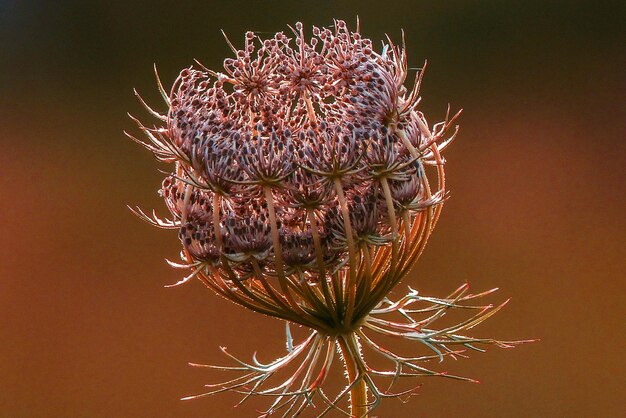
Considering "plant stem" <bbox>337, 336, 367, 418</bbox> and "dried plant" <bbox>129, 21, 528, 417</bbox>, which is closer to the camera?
"dried plant" <bbox>129, 21, 528, 417</bbox>

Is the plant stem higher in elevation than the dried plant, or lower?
lower

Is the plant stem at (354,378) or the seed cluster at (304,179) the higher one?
the seed cluster at (304,179)

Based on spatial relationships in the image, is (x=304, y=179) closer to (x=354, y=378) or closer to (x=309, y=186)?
(x=309, y=186)

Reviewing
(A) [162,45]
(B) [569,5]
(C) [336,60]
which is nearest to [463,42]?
(B) [569,5]

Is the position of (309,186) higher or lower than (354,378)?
higher

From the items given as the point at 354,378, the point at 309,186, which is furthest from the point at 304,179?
the point at 354,378

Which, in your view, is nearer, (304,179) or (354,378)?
(304,179)
